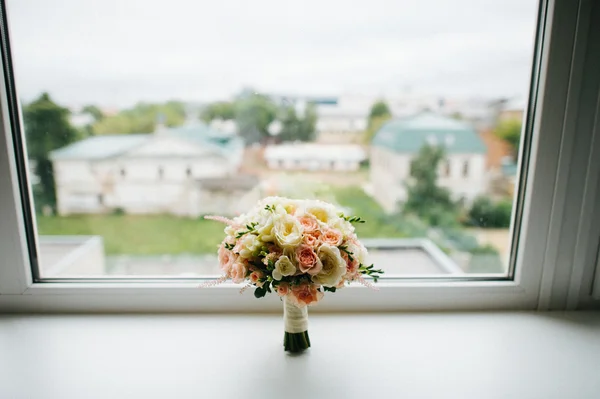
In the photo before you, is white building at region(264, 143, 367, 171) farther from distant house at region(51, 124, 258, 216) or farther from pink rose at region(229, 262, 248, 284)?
pink rose at region(229, 262, 248, 284)

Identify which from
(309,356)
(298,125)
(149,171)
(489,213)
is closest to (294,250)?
(309,356)

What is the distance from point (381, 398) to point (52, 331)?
0.74 m

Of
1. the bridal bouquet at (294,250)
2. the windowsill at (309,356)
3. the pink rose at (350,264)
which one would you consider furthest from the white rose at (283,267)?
the windowsill at (309,356)

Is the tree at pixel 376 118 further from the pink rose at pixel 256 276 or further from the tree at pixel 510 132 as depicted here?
the pink rose at pixel 256 276

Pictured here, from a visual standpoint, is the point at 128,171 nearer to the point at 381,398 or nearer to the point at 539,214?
the point at 381,398

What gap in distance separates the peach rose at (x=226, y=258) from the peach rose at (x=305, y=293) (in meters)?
0.13

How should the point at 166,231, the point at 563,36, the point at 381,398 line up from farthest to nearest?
the point at 166,231 < the point at 563,36 < the point at 381,398

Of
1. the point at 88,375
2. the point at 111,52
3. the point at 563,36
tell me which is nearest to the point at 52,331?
the point at 88,375

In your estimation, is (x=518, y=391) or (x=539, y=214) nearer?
(x=518, y=391)

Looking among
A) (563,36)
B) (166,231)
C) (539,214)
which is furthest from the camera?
(166,231)

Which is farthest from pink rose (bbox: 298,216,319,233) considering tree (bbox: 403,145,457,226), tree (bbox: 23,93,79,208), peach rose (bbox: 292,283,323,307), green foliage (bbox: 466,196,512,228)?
tree (bbox: 23,93,79,208)

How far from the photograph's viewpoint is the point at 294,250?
0.72 m

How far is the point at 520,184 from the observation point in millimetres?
976

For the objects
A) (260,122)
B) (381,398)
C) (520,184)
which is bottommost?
(381,398)
